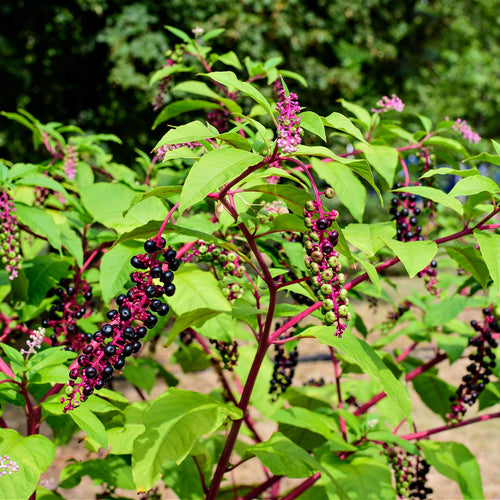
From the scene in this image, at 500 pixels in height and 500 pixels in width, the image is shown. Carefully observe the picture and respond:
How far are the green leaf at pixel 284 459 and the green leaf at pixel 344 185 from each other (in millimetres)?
844

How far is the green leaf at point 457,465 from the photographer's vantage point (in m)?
A: 2.30

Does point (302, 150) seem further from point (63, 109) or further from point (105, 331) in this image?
point (63, 109)

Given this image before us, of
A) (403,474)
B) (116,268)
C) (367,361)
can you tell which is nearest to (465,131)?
(367,361)

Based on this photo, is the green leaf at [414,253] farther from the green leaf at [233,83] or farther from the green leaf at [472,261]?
the green leaf at [233,83]

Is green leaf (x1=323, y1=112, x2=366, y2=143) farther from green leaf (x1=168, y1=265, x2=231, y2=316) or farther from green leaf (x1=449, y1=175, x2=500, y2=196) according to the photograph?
green leaf (x1=168, y1=265, x2=231, y2=316)

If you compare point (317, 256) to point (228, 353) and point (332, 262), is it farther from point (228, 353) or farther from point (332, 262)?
point (228, 353)

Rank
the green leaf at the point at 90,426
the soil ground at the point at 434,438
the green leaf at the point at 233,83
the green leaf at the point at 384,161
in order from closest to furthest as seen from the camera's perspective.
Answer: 1. the green leaf at the point at 233,83
2. the green leaf at the point at 90,426
3. the green leaf at the point at 384,161
4. the soil ground at the point at 434,438

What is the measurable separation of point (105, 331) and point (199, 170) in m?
0.40

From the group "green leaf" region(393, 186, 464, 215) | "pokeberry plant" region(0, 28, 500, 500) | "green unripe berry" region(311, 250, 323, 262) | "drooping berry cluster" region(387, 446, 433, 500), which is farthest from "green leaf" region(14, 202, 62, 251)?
"drooping berry cluster" region(387, 446, 433, 500)

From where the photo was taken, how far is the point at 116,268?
1.76 meters

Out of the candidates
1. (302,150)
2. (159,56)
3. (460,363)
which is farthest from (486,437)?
(159,56)

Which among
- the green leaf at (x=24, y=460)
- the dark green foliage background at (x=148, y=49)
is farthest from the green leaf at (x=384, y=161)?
the dark green foliage background at (x=148, y=49)

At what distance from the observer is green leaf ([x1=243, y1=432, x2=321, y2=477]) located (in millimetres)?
1726

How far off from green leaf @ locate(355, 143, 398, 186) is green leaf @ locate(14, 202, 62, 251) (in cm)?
113
